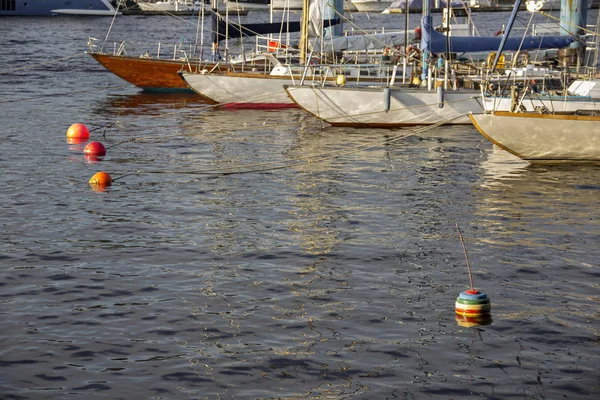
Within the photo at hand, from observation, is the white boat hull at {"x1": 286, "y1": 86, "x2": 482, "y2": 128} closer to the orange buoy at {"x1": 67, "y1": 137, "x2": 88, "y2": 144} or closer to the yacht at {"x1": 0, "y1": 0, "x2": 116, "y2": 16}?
the orange buoy at {"x1": 67, "y1": 137, "x2": 88, "y2": 144}

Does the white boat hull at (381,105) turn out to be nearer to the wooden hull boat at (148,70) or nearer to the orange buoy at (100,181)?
the orange buoy at (100,181)

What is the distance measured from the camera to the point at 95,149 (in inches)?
1261

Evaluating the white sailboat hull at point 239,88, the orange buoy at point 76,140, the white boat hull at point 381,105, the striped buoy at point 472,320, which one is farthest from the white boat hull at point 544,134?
the white sailboat hull at point 239,88

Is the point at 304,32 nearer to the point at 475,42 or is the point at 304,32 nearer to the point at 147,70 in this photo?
the point at 475,42

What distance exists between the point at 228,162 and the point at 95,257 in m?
11.4

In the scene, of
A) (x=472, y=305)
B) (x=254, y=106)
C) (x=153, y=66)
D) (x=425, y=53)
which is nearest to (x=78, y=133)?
(x=254, y=106)

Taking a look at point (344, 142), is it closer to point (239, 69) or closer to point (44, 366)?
point (239, 69)

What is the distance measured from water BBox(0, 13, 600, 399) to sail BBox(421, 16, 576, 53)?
21.9ft

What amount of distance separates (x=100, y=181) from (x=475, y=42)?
1972 centimetres

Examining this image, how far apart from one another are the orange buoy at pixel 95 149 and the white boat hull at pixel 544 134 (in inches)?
445

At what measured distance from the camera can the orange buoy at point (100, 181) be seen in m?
27.1

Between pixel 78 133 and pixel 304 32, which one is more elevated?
pixel 304 32

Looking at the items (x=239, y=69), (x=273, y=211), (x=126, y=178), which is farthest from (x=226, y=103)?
(x=273, y=211)

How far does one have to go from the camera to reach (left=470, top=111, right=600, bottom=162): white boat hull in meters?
28.8
